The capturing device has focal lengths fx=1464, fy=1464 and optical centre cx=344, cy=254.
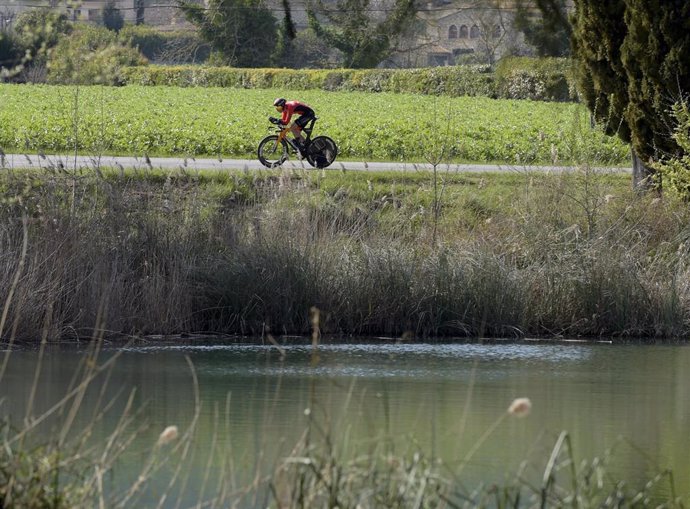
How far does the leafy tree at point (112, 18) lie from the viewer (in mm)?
72875

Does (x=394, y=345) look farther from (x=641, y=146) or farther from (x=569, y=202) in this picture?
(x=641, y=146)

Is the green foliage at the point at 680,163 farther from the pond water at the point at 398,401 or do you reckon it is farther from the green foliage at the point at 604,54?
the pond water at the point at 398,401

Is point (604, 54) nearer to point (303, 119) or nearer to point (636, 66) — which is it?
point (636, 66)

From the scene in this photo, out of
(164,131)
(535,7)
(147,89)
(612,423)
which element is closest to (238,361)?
(612,423)

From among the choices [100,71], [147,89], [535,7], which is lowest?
[100,71]

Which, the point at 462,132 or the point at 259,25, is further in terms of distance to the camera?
the point at 259,25

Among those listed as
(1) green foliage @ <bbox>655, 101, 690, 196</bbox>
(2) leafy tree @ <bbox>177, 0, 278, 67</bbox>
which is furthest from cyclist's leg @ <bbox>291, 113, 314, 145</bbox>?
(2) leafy tree @ <bbox>177, 0, 278, 67</bbox>

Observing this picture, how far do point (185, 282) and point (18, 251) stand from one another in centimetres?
161

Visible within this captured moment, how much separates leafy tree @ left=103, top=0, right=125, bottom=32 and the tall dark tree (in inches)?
2254

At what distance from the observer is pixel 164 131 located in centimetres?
2800

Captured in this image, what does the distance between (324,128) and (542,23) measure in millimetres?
15068

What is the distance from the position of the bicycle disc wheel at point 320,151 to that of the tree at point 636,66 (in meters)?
4.72

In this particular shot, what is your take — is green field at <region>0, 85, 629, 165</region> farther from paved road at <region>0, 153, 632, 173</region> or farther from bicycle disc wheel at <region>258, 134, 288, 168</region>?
bicycle disc wheel at <region>258, 134, 288, 168</region>

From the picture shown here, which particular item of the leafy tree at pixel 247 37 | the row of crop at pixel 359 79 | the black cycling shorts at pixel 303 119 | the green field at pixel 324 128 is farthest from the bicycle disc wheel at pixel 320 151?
the leafy tree at pixel 247 37
